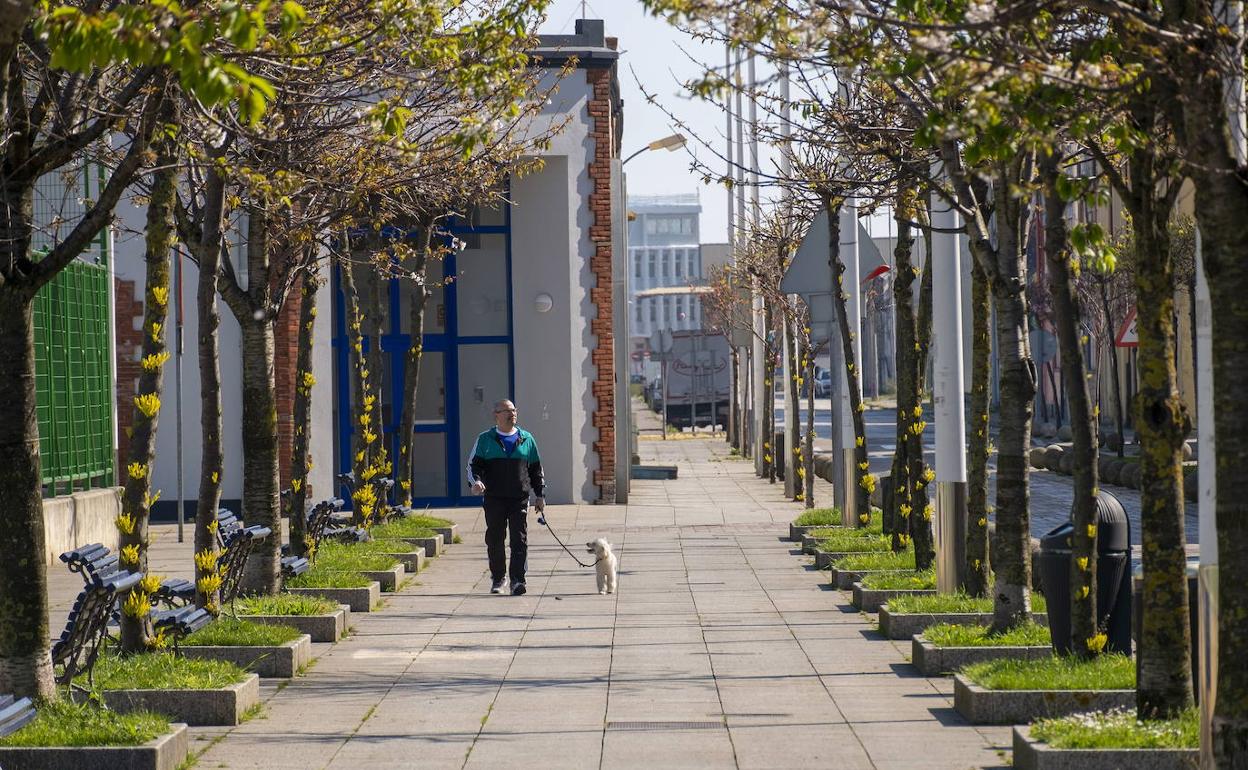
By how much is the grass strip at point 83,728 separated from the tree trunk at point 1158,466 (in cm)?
420

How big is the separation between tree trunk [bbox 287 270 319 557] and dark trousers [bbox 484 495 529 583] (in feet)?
5.17

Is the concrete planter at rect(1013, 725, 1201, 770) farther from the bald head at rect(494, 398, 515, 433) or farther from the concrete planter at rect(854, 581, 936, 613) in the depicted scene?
the bald head at rect(494, 398, 515, 433)

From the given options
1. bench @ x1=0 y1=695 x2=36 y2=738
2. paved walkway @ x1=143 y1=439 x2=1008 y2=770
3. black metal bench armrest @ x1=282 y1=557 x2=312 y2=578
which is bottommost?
paved walkway @ x1=143 y1=439 x2=1008 y2=770

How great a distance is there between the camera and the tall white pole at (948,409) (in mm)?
12555

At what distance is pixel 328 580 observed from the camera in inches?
565

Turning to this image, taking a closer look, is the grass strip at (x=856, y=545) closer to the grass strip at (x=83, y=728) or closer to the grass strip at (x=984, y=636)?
the grass strip at (x=984, y=636)

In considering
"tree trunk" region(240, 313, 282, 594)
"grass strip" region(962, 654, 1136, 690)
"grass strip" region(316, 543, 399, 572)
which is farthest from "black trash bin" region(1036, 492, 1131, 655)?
"grass strip" region(316, 543, 399, 572)

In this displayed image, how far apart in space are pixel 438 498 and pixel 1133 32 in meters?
23.5

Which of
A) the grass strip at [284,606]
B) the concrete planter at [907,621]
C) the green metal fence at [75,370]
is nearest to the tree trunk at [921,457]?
the concrete planter at [907,621]

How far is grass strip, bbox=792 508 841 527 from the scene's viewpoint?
67.9 feet

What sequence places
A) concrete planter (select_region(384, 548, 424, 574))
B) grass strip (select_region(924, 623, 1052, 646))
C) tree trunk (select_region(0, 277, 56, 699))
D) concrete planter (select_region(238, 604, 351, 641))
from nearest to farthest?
1. tree trunk (select_region(0, 277, 56, 699))
2. grass strip (select_region(924, 623, 1052, 646))
3. concrete planter (select_region(238, 604, 351, 641))
4. concrete planter (select_region(384, 548, 424, 574))

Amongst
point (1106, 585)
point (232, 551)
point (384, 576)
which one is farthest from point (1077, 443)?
point (384, 576)

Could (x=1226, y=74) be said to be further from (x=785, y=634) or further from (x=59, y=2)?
(x=785, y=634)

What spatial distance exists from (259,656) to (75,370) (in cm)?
1182
